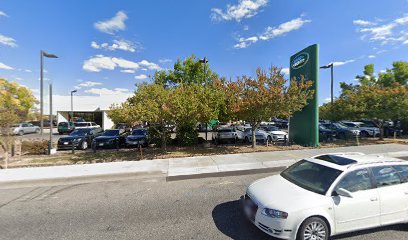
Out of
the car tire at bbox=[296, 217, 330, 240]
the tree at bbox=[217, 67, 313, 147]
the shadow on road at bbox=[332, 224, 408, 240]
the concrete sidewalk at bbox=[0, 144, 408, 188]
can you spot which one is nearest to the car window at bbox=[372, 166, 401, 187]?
the shadow on road at bbox=[332, 224, 408, 240]

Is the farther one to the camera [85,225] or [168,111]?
[168,111]

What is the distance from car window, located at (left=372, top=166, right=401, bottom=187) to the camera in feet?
12.3

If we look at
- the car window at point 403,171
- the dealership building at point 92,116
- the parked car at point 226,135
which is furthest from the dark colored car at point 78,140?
the dealership building at point 92,116

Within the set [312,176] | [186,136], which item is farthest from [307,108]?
[312,176]

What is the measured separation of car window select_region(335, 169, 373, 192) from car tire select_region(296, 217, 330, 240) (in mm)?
680

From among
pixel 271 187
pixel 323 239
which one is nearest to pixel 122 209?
pixel 271 187

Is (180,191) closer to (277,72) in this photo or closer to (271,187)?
(271,187)

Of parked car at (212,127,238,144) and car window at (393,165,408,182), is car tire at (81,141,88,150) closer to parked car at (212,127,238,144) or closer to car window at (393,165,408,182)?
parked car at (212,127,238,144)

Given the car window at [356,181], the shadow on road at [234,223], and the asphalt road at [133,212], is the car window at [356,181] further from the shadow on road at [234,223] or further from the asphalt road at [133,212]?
the shadow on road at [234,223]

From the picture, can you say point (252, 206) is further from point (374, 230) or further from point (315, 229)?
point (374, 230)

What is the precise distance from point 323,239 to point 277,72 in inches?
403

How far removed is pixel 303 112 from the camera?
14.0 m

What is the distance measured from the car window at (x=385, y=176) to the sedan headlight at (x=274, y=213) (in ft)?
6.62

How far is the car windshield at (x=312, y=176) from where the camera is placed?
365cm
